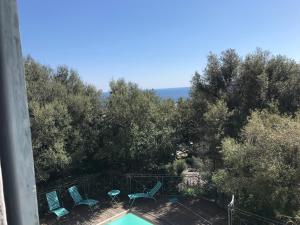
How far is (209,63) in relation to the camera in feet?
54.1

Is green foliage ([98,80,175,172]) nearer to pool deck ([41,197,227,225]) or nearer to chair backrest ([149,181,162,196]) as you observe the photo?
chair backrest ([149,181,162,196])

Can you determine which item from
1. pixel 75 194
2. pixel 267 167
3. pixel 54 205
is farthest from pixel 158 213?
pixel 267 167

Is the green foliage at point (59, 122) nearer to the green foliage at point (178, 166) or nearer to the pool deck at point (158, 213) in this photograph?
the pool deck at point (158, 213)

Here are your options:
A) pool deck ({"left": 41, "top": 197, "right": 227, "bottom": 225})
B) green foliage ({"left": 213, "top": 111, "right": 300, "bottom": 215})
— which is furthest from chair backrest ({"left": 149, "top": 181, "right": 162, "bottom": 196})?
green foliage ({"left": 213, "top": 111, "right": 300, "bottom": 215})

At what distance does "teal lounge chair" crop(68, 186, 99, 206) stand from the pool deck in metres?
0.35

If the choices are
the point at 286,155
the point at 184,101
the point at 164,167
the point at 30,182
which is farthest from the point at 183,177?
the point at 30,182

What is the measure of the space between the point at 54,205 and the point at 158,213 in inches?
164

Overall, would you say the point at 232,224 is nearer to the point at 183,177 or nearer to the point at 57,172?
the point at 183,177

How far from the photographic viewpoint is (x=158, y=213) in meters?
12.9

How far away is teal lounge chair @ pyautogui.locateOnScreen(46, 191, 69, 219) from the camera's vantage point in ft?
39.9

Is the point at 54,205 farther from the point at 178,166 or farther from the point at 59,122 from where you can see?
the point at 178,166

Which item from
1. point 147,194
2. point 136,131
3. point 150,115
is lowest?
point 147,194

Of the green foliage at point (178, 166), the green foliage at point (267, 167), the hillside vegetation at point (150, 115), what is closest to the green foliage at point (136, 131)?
the hillside vegetation at point (150, 115)

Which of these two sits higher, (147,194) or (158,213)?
(147,194)
